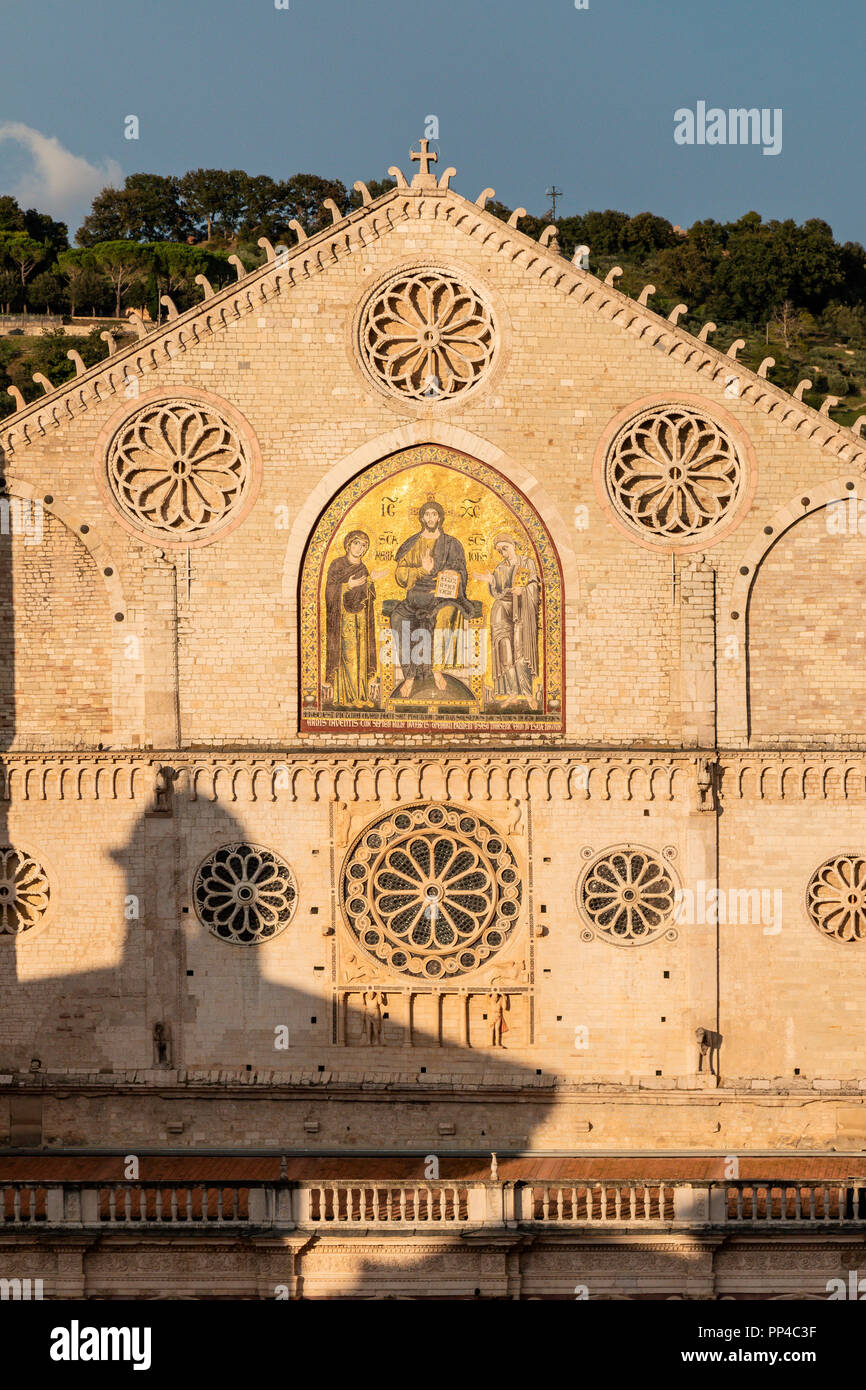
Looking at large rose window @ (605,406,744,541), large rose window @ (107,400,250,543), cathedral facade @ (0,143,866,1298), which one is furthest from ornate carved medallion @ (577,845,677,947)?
large rose window @ (107,400,250,543)

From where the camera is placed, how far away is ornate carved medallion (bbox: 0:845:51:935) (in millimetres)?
24656

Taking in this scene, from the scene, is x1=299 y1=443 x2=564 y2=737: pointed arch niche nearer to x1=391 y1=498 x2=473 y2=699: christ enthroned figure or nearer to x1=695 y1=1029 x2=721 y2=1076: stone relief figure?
x1=391 y1=498 x2=473 y2=699: christ enthroned figure

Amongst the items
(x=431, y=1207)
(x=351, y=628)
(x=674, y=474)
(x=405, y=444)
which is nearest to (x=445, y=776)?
(x=351, y=628)

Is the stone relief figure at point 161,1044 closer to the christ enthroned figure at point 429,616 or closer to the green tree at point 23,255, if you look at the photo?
the christ enthroned figure at point 429,616

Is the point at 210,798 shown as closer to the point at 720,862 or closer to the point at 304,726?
the point at 304,726

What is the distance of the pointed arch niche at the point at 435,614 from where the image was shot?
24.6m

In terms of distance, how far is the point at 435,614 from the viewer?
80.6 ft

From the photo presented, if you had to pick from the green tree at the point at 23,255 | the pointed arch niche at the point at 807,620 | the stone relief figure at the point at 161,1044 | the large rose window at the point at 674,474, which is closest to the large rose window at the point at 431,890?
the stone relief figure at the point at 161,1044

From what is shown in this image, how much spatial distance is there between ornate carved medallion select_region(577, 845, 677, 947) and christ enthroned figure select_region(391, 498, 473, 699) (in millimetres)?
3552

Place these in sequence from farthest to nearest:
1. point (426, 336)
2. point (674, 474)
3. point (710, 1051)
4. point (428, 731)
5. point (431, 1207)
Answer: point (426, 336), point (674, 474), point (428, 731), point (710, 1051), point (431, 1207)

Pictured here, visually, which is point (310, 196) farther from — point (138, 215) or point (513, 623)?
point (513, 623)

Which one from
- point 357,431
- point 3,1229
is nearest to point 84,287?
point 357,431

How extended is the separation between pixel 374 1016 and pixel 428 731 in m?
4.22

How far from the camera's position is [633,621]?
24.6 m
